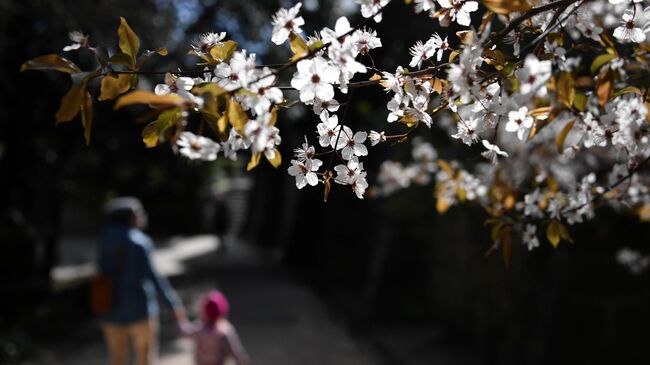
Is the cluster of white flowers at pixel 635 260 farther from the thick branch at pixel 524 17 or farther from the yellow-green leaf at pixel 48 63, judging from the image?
the yellow-green leaf at pixel 48 63

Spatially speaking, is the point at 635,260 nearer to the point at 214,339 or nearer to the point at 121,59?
the point at 214,339

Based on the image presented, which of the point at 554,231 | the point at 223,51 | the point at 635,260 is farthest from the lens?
the point at 635,260

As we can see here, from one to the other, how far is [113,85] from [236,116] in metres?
0.34

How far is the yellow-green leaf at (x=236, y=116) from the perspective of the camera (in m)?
1.23

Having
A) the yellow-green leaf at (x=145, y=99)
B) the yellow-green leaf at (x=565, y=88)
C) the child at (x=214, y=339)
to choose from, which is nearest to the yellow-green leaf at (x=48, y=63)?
the yellow-green leaf at (x=145, y=99)

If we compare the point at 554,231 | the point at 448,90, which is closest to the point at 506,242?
the point at 554,231

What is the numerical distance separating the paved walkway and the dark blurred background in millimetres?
230

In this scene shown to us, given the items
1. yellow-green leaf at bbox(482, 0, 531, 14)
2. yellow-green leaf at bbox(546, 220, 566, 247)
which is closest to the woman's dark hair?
yellow-green leaf at bbox(546, 220, 566, 247)

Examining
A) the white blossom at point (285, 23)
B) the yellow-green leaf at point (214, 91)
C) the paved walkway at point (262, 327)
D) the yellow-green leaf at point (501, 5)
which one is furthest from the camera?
the paved walkway at point (262, 327)

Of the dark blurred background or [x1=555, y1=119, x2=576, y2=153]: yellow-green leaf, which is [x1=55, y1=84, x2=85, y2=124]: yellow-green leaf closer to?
[x1=555, y1=119, x2=576, y2=153]: yellow-green leaf

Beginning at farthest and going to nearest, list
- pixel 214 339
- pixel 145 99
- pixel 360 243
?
pixel 360 243 → pixel 214 339 → pixel 145 99

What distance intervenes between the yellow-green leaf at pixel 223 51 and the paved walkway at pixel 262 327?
568 centimetres

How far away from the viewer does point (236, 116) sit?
48.6 inches

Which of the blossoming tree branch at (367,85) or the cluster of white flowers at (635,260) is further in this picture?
the cluster of white flowers at (635,260)
